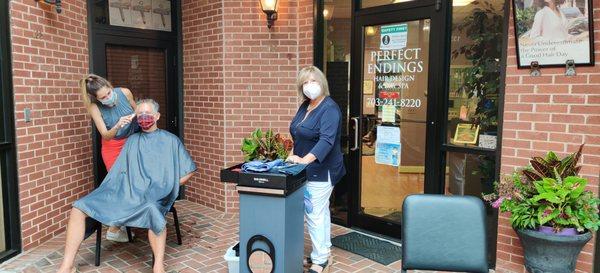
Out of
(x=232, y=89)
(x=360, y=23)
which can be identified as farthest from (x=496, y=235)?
(x=232, y=89)

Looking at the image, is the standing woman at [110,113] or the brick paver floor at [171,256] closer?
the brick paver floor at [171,256]

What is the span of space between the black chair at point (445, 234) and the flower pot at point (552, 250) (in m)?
0.69

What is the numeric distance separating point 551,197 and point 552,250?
1.09 ft

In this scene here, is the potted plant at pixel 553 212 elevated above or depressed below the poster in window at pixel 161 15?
below

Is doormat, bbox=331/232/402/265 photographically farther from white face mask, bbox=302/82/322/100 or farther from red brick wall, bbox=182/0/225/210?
red brick wall, bbox=182/0/225/210

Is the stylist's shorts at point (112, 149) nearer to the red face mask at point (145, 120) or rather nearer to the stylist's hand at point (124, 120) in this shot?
the stylist's hand at point (124, 120)

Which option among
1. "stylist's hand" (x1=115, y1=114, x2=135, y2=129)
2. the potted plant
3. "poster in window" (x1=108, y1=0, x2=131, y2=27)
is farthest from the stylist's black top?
"poster in window" (x1=108, y1=0, x2=131, y2=27)

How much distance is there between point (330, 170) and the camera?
322 cm

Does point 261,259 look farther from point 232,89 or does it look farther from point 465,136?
point 232,89

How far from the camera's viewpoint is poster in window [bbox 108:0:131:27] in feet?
15.3

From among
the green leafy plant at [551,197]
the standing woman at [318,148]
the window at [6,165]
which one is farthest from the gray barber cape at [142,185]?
the green leafy plant at [551,197]

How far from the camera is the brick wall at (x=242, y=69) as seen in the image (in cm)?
470

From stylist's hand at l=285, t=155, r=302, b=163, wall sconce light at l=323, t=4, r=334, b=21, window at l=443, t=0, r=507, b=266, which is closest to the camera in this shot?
stylist's hand at l=285, t=155, r=302, b=163

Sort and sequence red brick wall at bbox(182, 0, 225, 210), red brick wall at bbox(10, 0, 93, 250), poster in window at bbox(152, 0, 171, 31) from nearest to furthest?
red brick wall at bbox(10, 0, 93, 250)
red brick wall at bbox(182, 0, 225, 210)
poster in window at bbox(152, 0, 171, 31)
